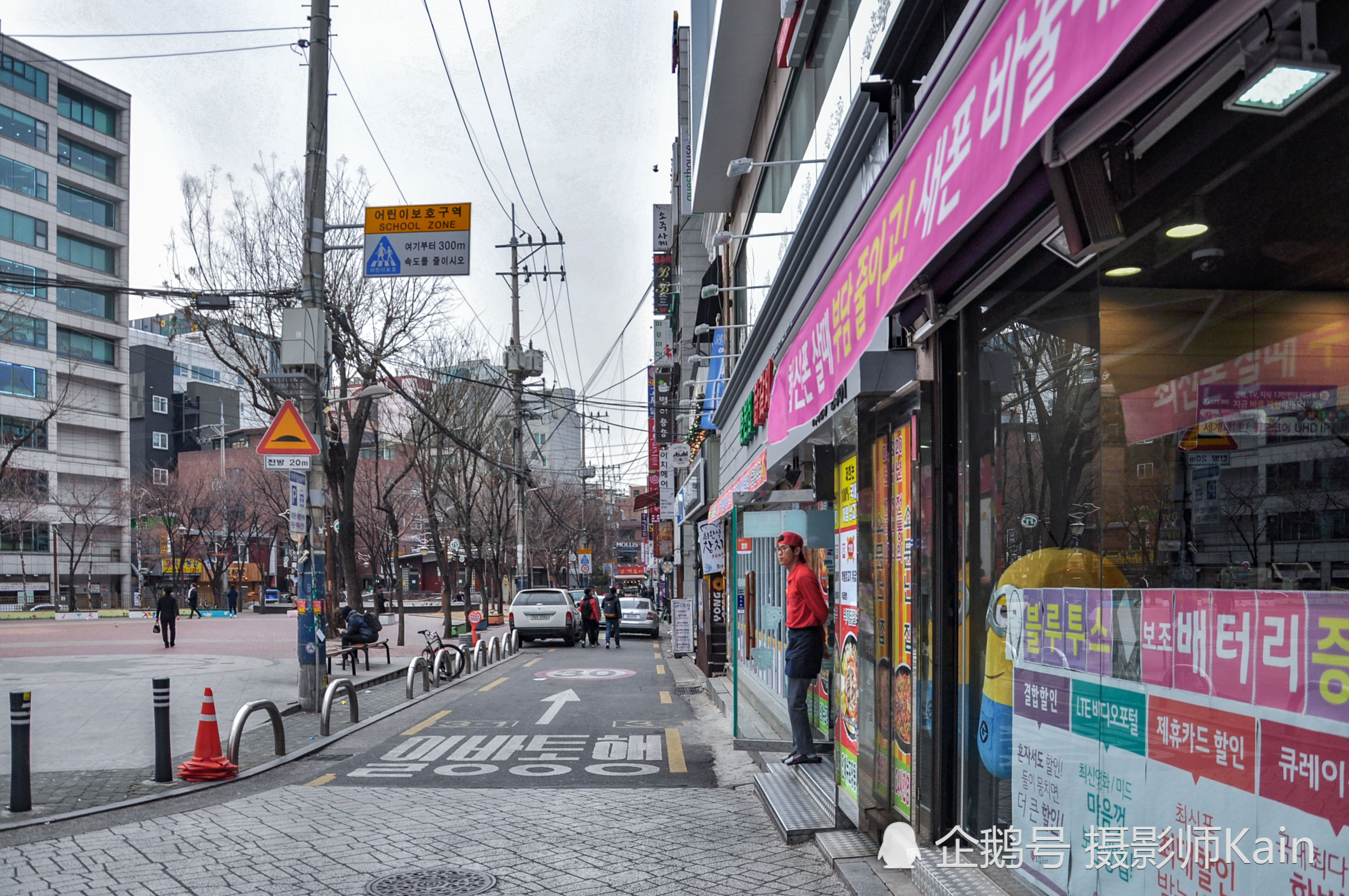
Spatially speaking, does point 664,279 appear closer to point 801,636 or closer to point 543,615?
point 543,615

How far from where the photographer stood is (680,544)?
3016 cm

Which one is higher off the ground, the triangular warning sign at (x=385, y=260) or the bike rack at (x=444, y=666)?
the triangular warning sign at (x=385, y=260)

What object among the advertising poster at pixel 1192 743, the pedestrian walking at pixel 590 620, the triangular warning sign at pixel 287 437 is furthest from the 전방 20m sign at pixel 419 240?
the pedestrian walking at pixel 590 620

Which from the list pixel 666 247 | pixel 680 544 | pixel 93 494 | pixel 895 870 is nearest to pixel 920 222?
pixel 895 870

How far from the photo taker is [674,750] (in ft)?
34.7

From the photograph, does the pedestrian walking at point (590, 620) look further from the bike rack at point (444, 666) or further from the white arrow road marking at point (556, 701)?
the white arrow road marking at point (556, 701)

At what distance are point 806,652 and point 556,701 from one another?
7.88m

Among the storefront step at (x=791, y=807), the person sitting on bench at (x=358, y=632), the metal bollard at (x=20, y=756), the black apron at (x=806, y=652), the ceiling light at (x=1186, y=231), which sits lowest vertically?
the person sitting on bench at (x=358, y=632)

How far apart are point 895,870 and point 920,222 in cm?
356

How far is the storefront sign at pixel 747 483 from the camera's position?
8836mm

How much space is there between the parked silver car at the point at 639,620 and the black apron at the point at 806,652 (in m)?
28.0

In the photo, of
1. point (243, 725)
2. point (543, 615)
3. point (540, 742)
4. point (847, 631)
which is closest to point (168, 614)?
point (543, 615)

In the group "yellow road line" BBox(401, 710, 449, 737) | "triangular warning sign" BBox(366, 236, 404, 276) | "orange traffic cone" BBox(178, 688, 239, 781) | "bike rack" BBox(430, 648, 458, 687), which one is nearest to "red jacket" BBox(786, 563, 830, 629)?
"orange traffic cone" BBox(178, 688, 239, 781)

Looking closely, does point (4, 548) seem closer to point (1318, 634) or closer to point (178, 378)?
point (178, 378)
